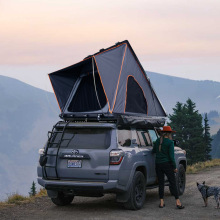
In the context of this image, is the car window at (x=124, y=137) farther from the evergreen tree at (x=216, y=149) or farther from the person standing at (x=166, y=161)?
the evergreen tree at (x=216, y=149)

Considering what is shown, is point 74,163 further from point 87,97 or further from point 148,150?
point 87,97

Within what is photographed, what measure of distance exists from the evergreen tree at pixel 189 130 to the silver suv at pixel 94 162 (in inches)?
2319

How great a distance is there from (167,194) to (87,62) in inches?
165

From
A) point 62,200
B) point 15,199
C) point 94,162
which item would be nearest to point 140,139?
point 94,162

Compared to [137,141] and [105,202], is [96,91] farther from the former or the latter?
[105,202]

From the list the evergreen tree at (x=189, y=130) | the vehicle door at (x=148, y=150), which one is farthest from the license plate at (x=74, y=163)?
the evergreen tree at (x=189, y=130)

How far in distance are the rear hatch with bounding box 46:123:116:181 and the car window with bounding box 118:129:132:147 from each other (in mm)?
241

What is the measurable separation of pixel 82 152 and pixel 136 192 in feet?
5.02

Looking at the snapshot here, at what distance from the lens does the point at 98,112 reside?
947 cm

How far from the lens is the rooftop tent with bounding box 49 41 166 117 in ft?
32.0

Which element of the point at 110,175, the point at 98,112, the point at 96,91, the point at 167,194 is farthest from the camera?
the point at 167,194

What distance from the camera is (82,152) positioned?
27.9 feet

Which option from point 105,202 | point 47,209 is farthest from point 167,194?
point 47,209

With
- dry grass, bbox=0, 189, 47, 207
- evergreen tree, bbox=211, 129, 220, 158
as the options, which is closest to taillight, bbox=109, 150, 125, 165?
dry grass, bbox=0, 189, 47, 207
